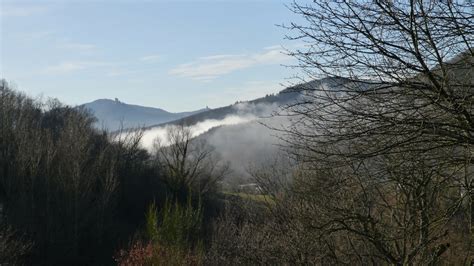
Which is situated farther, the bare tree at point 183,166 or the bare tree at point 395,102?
the bare tree at point 183,166

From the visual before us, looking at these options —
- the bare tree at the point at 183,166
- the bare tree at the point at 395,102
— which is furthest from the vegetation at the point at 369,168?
the bare tree at the point at 183,166

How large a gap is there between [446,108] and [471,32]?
719mm

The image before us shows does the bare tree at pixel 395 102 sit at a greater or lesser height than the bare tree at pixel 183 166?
greater

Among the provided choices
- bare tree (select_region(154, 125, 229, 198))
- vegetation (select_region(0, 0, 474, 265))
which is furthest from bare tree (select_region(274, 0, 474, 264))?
bare tree (select_region(154, 125, 229, 198))

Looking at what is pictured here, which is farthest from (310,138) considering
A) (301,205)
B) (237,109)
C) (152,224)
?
(237,109)

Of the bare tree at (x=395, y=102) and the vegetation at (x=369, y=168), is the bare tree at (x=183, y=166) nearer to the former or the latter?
the vegetation at (x=369, y=168)

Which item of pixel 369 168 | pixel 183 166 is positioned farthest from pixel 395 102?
pixel 183 166

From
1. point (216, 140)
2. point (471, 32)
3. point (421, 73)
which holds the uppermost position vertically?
point (471, 32)

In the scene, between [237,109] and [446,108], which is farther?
[237,109]

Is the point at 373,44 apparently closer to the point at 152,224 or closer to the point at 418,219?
the point at 418,219

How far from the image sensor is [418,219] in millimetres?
8680

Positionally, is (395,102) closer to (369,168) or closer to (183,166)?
(369,168)

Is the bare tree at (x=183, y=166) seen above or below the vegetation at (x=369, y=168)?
below

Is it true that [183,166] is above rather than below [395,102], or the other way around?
below
